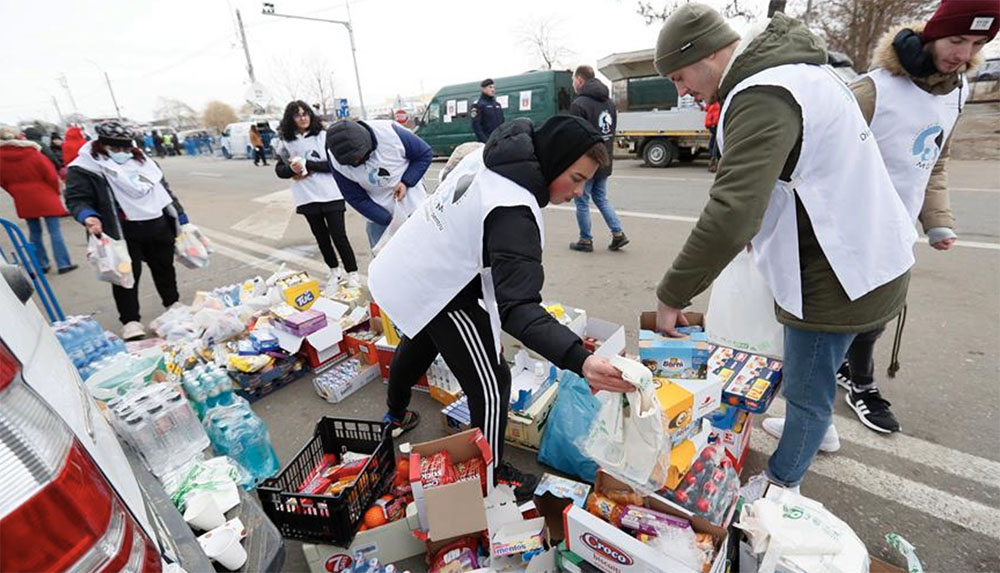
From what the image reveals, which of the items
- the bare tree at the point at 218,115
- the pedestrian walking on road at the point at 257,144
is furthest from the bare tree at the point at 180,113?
the pedestrian walking on road at the point at 257,144

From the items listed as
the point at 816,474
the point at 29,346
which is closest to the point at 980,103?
the point at 816,474

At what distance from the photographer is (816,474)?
2254 millimetres

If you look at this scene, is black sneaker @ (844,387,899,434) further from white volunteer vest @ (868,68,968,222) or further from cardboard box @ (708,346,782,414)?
white volunteer vest @ (868,68,968,222)

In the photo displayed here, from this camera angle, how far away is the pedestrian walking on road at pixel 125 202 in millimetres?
3578

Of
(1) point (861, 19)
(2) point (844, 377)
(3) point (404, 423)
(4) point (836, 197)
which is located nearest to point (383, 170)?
(3) point (404, 423)

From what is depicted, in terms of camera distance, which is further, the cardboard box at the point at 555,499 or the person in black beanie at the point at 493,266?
the cardboard box at the point at 555,499

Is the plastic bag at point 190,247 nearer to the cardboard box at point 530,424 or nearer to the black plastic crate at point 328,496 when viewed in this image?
the black plastic crate at point 328,496

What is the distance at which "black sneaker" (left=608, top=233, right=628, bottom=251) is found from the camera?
5.48 m

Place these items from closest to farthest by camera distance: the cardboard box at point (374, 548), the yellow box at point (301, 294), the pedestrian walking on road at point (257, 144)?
the cardboard box at point (374, 548), the yellow box at point (301, 294), the pedestrian walking on road at point (257, 144)

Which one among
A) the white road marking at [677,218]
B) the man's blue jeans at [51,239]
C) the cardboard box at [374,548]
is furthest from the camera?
the man's blue jeans at [51,239]

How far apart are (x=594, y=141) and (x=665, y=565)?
4.38 ft

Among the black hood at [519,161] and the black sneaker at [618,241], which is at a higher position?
the black hood at [519,161]

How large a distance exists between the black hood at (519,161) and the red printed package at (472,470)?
1.07m

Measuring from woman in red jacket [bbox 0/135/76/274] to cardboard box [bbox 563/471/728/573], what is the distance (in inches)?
284
